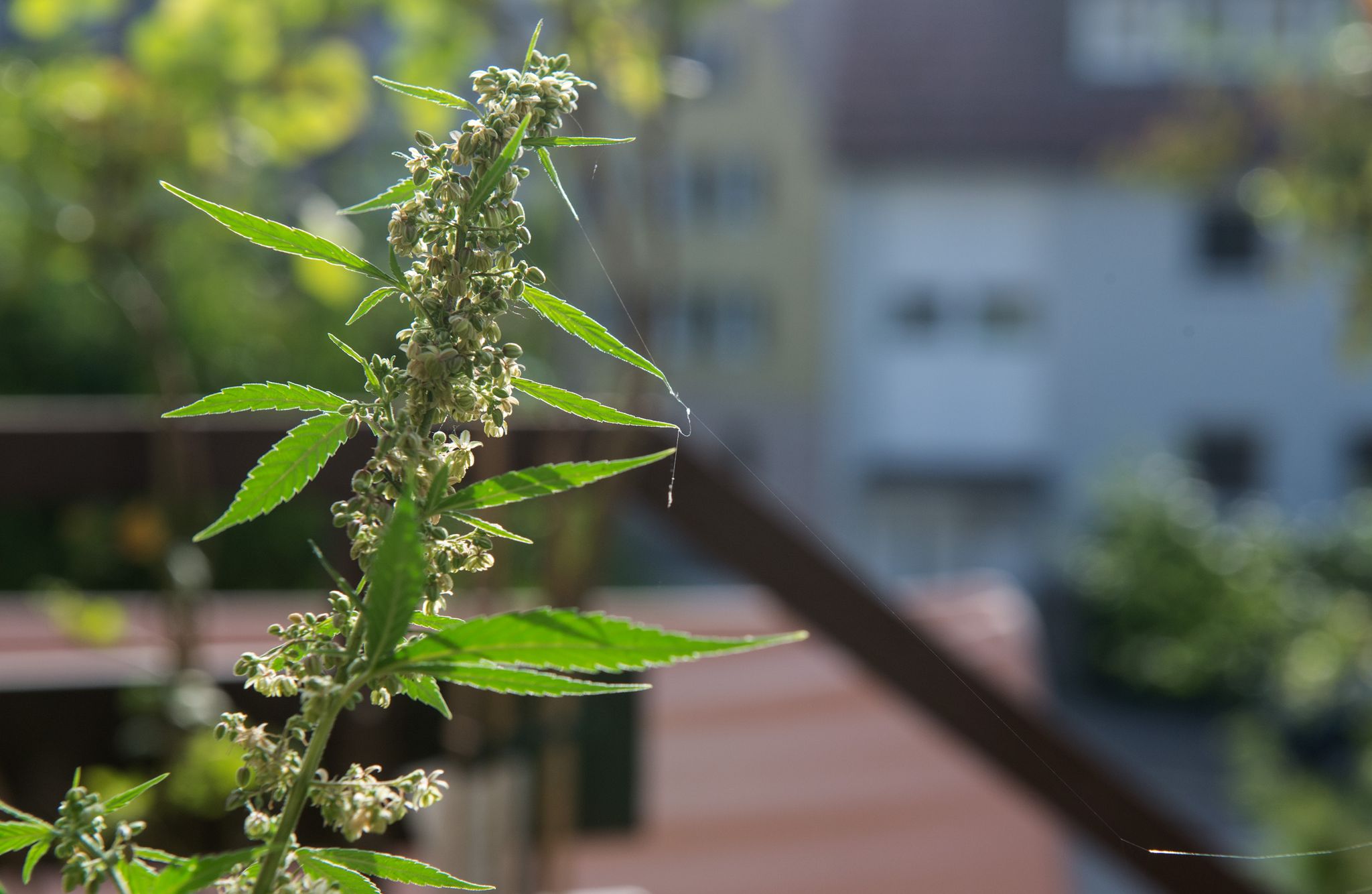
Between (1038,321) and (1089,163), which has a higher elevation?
(1089,163)

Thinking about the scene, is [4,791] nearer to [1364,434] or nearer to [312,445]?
[312,445]

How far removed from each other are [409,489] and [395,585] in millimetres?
32

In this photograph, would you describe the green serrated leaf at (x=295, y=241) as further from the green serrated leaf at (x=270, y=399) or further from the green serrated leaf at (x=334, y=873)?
the green serrated leaf at (x=334, y=873)

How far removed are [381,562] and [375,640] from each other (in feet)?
0.08

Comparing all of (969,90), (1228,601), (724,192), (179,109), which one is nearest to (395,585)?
(179,109)

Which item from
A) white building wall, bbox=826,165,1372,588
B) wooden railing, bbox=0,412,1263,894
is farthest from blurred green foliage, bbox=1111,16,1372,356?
white building wall, bbox=826,165,1372,588

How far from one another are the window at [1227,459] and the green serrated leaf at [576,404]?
15.0 m

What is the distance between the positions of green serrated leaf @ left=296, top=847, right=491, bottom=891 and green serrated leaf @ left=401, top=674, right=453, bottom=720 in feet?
0.13

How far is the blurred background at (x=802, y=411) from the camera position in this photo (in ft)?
4.91

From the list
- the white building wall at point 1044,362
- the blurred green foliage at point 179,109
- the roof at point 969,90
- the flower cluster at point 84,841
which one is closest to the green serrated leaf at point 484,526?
the flower cluster at point 84,841

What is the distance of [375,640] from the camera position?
0.30 metres

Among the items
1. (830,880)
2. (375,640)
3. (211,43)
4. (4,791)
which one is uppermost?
(211,43)

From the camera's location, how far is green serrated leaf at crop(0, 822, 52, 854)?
0.32 m

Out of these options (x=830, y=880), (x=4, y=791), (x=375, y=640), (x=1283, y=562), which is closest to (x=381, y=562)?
(x=375, y=640)
